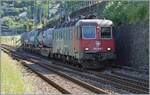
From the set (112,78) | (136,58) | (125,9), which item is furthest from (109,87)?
(125,9)

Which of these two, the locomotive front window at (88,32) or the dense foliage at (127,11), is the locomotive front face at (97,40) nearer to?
the locomotive front window at (88,32)

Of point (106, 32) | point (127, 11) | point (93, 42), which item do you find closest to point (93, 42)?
point (93, 42)

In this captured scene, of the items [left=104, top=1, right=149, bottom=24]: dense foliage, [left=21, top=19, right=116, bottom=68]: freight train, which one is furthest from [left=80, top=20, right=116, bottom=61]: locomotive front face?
[left=104, top=1, right=149, bottom=24]: dense foliage

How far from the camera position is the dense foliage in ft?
76.0

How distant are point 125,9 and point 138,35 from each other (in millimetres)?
2054

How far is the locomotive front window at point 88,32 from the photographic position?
88.3ft

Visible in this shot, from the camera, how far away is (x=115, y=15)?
29.9 meters

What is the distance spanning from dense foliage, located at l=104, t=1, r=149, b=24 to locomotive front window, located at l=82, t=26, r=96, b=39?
200cm

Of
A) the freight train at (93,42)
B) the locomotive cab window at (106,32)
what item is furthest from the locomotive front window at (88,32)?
the locomotive cab window at (106,32)

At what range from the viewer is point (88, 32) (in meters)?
27.1

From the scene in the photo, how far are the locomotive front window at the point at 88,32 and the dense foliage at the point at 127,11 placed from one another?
6.56 feet

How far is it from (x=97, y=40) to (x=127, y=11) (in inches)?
89.1

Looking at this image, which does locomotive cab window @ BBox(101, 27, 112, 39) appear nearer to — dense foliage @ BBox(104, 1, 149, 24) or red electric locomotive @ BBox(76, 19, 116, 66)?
red electric locomotive @ BBox(76, 19, 116, 66)

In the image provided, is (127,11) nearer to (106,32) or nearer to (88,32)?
(106,32)
